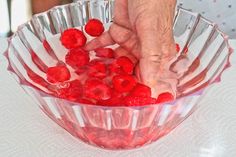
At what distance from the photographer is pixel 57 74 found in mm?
571

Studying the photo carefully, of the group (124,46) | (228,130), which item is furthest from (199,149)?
(124,46)

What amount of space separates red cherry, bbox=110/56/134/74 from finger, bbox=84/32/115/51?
0.17 feet

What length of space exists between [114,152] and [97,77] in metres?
0.10

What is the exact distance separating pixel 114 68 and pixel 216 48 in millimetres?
137

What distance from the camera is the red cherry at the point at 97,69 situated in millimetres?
554

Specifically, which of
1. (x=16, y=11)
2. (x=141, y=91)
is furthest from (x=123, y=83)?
(x=16, y=11)

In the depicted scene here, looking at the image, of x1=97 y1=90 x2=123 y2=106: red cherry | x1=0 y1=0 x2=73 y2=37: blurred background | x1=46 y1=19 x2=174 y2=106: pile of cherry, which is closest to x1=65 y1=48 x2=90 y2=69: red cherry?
x1=46 y1=19 x2=174 y2=106: pile of cherry

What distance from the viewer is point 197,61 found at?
23.9 inches

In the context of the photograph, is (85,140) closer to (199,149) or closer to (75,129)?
(75,129)

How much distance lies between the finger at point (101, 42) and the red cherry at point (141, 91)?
4.9 inches

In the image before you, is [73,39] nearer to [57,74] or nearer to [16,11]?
[57,74]

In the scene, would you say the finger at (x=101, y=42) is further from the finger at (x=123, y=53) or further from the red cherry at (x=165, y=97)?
the red cherry at (x=165, y=97)

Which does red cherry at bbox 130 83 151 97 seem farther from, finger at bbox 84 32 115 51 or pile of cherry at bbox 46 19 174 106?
finger at bbox 84 32 115 51

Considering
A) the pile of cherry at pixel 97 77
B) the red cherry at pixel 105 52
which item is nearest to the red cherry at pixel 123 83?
the pile of cherry at pixel 97 77
